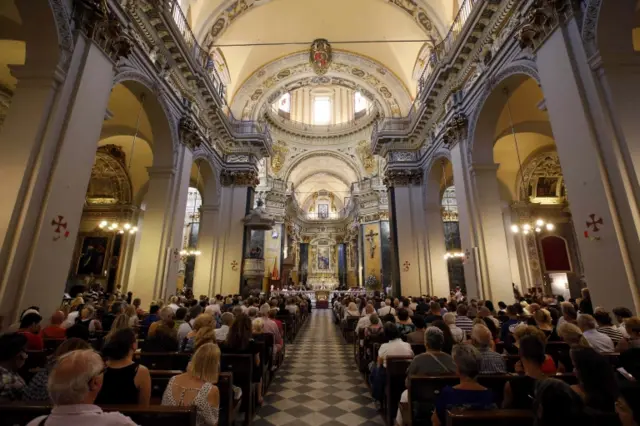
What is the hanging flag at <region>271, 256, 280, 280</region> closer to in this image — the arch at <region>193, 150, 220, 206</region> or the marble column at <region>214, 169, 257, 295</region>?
the marble column at <region>214, 169, 257, 295</region>

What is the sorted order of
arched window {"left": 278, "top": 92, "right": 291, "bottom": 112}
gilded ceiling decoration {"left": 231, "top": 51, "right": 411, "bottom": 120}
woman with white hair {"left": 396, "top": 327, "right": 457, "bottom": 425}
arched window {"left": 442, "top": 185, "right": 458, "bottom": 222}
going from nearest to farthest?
woman with white hair {"left": 396, "top": 327, "right": 457, "bottom": 425}, gilded ceiling decoration {"left": 231, "top": 51, "right": 411, "bottom": 120}, arched window {"left": 442, "top": 185, "right": 458, "bottom": 222}, arched window {"left": 278, "top": 92, "right": 291, "bottom": 112}

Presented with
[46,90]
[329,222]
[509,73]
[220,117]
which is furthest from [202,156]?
[329,222]

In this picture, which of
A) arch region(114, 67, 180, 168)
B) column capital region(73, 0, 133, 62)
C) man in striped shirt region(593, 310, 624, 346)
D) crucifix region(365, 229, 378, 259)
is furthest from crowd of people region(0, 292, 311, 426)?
crucifix region(365, 229, 378, 259)

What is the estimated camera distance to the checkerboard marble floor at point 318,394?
342 cm

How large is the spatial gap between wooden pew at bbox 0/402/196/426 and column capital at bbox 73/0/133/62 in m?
5.56

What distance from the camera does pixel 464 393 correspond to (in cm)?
187

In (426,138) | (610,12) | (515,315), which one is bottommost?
(515,315)

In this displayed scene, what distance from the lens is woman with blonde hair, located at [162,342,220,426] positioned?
1919mm

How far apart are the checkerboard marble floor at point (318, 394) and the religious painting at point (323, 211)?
27.2 m

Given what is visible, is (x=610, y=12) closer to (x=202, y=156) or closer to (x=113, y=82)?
(x=113, y=82)

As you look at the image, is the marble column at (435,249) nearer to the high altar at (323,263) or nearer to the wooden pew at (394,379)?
the wooden pew at (394,379)

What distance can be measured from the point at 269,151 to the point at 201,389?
1360cm

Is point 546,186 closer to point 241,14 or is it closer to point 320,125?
point 241,14

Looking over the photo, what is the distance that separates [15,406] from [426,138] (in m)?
12.6
